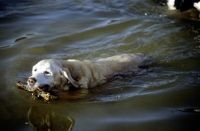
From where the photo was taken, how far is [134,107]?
447cm

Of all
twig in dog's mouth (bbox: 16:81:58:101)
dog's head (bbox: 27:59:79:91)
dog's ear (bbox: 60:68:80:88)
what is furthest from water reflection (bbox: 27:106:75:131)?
dog's ear (bbox: 60:68:80:88)

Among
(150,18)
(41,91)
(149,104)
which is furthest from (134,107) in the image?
(150,18)

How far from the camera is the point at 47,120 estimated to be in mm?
4082

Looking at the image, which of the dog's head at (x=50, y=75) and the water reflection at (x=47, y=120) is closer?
the water reflection at (x=47, y=120)

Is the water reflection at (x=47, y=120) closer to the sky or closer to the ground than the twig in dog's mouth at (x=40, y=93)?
closer to the ground

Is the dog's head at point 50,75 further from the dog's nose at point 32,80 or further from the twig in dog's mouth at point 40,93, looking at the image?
the twig in dog's mouth at point 40,93

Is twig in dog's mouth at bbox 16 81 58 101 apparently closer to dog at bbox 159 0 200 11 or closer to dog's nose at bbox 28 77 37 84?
dog's nose at bbox 28 77 37 84

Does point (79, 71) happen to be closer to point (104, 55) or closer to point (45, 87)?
point (45, 87)

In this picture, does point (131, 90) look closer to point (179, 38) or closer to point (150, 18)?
point (179, 38)

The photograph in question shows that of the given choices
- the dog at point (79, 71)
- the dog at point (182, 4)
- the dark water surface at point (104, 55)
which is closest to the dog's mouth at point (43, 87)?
the dog at point (79, 71)

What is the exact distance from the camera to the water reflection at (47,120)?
3.86 m

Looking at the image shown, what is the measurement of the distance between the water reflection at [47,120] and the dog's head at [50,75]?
39 centimetres

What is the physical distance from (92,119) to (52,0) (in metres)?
8.21

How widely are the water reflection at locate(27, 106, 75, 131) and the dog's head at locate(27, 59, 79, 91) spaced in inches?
15.2
